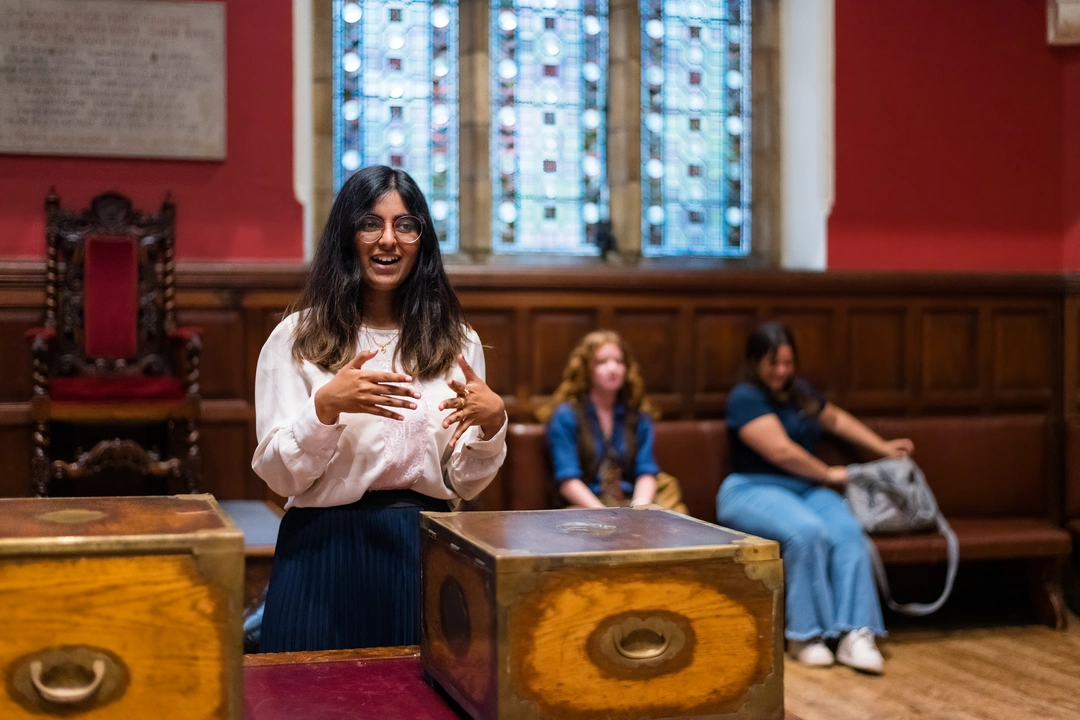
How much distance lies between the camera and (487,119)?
19.0 ft

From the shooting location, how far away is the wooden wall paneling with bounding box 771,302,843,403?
5660mm

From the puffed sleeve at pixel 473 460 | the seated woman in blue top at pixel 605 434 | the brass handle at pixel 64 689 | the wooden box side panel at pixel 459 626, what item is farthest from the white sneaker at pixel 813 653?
the brass handle at pixel 64 689

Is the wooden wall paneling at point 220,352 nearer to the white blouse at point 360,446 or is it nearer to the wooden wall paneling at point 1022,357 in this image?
the white blouse at point 360,446

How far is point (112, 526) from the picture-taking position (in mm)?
1255

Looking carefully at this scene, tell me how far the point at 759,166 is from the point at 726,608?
16.8ft

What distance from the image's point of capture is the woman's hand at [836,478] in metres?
4.86

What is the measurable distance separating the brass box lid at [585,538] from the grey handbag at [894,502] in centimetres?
337

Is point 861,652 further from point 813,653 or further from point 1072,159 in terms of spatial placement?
point 1072,159

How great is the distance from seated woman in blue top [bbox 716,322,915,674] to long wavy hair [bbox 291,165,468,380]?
8.90 feet

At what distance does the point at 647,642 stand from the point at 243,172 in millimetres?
4375

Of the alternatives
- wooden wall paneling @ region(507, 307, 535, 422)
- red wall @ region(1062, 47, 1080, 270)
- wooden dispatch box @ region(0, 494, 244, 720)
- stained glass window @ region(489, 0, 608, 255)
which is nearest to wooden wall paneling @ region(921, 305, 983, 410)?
red wall @ region(1062, 47, 1080, 270)

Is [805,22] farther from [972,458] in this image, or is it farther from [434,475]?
[434,475]

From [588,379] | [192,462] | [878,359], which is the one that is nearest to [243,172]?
[192,462]

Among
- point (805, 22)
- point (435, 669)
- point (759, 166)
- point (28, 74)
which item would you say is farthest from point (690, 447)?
point (435, 669)
